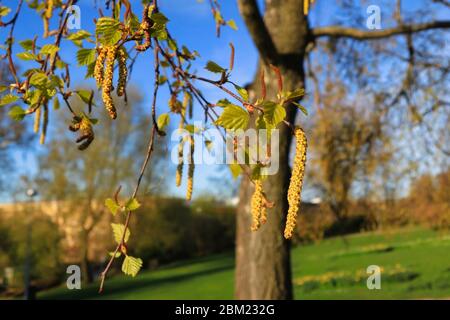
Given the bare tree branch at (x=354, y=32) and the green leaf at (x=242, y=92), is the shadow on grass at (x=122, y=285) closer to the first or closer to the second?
the bare tree branch at (x=354, y=32)

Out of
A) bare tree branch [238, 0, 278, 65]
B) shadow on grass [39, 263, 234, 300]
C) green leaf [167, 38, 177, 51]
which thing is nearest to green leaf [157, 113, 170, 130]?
green leaf [167, 38, 177, 51]

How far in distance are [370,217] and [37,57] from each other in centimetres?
707

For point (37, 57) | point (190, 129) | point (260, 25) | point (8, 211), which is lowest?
point (8, 211)

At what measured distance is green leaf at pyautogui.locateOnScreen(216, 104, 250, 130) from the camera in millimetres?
1111

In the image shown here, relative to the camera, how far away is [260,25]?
361 cm

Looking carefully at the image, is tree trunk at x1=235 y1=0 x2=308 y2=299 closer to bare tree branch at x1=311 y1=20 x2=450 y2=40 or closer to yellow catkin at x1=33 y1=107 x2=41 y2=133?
bare tree branch at x1=311 y1=20 x2=450 y2=40

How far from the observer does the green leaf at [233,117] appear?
1.11 meters

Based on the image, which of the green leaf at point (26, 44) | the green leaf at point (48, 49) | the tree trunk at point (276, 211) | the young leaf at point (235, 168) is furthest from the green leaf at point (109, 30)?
the tree trunk at point (276, 211)

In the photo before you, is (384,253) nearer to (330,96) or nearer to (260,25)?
(330,96)

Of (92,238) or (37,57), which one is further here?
(92,238)

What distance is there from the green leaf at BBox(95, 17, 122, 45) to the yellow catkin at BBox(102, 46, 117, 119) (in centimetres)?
3

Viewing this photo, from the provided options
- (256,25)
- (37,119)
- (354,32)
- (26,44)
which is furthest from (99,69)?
(354,32)

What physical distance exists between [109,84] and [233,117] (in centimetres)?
26
